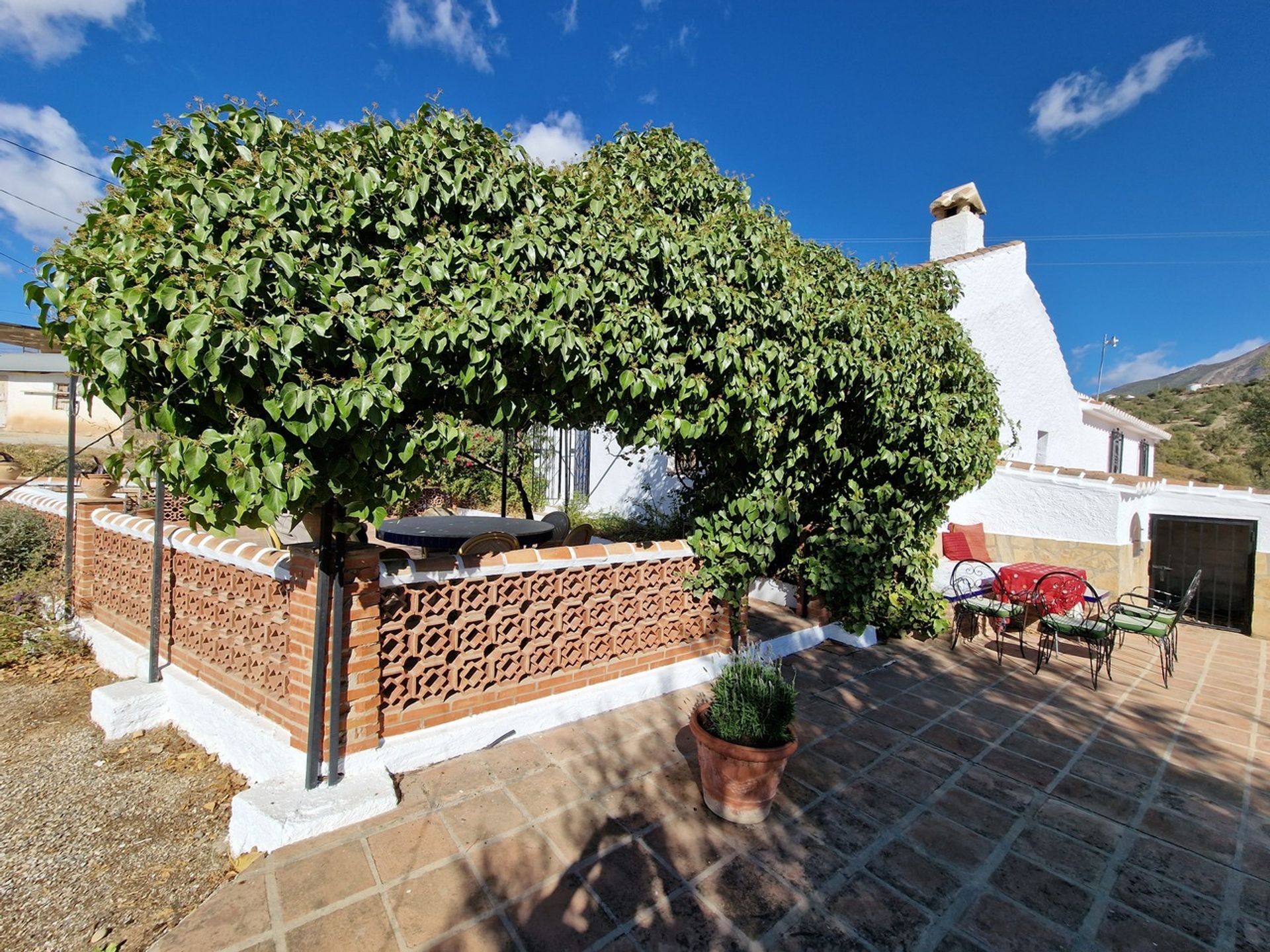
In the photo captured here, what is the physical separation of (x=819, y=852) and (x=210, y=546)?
4.24m

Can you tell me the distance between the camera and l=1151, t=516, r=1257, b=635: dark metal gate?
32.5ft

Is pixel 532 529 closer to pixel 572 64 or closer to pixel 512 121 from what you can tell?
pixel 512 121

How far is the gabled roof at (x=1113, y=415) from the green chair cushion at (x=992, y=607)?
996 centimetres

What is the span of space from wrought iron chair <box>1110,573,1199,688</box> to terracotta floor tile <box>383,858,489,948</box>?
19.1 ft

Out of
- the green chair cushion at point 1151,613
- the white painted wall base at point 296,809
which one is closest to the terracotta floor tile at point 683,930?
the white painted wall base at point 296,809

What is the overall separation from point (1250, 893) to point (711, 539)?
3358mm

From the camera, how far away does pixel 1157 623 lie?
526 cm

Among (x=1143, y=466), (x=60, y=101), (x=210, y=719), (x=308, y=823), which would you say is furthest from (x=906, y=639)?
(x=1143, y=466)

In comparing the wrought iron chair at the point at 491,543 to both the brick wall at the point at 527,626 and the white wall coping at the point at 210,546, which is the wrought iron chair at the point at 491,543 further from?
the white wall coping at the point at 210,546

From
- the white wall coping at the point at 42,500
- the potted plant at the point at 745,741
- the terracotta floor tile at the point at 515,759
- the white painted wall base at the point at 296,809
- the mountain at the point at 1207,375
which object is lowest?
the terracotta floor tile at the point at 515,759

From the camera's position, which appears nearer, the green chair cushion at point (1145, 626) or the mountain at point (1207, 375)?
the green chair cushion at point (1145, 626)

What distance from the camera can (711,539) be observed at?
471cm

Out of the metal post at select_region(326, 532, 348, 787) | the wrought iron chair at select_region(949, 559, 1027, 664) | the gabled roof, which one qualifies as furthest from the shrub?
the gabled roof

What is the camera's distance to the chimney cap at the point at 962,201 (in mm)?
A: 10625
